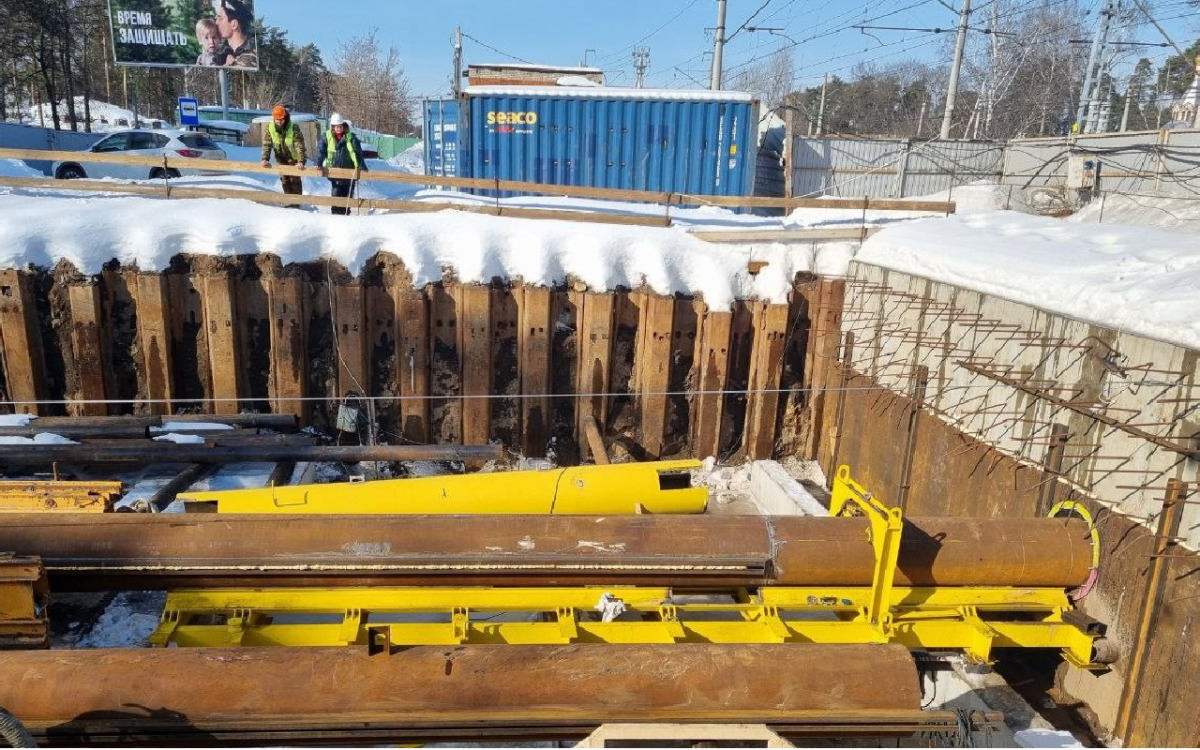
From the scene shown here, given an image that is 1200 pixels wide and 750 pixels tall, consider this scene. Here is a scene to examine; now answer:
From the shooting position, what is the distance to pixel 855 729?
3.54 meters

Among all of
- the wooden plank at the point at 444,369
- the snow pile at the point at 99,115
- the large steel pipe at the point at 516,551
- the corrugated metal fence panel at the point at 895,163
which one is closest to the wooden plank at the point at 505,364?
the wooden plank at the point at 444,369

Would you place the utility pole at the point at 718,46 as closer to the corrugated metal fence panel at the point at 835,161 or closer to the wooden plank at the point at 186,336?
the corrugated metal fence panel at the point at 835,161

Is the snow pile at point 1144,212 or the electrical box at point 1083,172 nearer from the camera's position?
the snow pile at point 1144,212

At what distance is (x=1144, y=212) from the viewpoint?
13047 millimetres

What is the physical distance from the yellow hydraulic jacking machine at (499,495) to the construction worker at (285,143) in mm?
6826

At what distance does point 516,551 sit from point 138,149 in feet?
67.1

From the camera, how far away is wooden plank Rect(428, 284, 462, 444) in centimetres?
869

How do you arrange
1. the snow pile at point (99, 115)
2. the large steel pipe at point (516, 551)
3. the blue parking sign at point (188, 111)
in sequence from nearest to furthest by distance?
the large steel pipe at point (516, 551) < the blue parking sign at point (188, 111) < the snow pile at point (99, 115)

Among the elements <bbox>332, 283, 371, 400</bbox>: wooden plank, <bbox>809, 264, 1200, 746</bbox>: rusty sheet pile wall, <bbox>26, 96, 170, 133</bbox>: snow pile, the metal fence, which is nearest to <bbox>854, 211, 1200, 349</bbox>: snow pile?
<bbox>809, 264, 1200, 746</bbox>: rusty sheet pile wall

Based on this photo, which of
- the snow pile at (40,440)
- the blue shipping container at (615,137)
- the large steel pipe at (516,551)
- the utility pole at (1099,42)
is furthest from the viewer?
the utility pole at (1099,42)

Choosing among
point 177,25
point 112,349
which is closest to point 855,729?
point 112,349

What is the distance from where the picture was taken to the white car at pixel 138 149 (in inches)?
715

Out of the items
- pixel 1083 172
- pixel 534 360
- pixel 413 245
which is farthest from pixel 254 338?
pixel 1083 172

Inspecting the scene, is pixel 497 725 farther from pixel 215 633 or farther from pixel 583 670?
pixel 215 633
